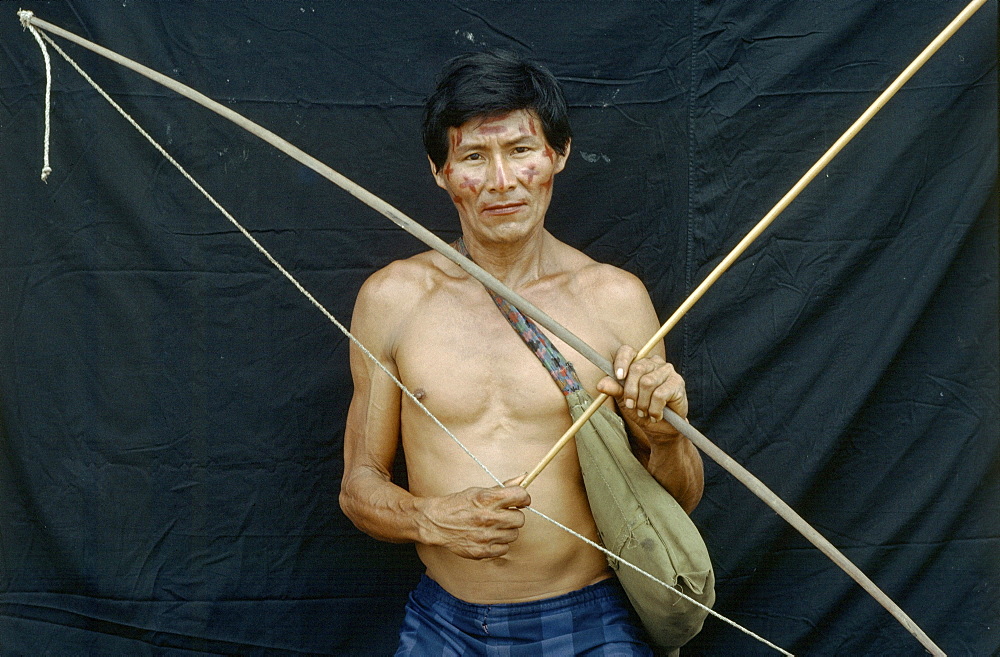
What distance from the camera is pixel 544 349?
2064 millimetres

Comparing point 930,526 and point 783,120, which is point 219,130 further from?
point 930,526

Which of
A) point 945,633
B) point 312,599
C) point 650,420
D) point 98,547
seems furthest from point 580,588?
point 98,547

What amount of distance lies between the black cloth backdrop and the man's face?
0.53 metres

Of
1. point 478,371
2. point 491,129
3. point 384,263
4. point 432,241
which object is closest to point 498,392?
point 478,371

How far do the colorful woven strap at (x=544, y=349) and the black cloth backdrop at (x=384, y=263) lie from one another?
1.80ft

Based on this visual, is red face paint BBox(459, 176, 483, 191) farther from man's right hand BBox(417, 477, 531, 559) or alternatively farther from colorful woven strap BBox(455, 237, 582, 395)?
man's right hand BBox(417, 477, 531, 559)

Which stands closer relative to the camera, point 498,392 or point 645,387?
point 645,387

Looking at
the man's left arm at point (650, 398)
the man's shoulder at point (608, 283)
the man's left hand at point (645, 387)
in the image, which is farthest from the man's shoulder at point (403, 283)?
the man's left hand at point (645, 387)

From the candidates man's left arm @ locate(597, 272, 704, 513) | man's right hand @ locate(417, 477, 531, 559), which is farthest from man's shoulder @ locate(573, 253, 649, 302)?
man's right hand @ locate(417, 477, 531, 559)

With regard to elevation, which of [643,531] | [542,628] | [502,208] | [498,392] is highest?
[502,208]

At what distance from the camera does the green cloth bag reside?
1911 millimetres

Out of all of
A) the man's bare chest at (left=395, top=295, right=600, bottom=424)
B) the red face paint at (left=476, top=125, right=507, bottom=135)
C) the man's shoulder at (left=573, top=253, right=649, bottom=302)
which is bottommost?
the man's bare chest at (left=395, top=295, right=600, bottom=424)

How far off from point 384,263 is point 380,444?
1.92 feet

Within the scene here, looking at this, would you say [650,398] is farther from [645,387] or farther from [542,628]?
[542,628]
